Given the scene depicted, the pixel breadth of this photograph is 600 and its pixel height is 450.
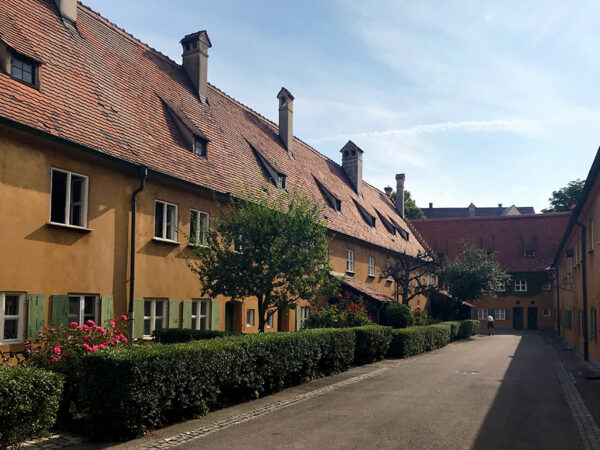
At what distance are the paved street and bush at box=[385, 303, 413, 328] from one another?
1077 cm

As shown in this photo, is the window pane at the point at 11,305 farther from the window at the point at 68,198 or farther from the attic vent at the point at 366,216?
the attic vent at the point at 366,216

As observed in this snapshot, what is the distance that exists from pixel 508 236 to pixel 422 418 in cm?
5245

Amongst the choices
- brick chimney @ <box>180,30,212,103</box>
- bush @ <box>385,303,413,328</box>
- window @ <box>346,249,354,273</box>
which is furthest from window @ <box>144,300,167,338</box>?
window @ <box>346,249,354,273</box>

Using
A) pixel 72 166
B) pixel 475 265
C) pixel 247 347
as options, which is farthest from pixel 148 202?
pixel 475 265

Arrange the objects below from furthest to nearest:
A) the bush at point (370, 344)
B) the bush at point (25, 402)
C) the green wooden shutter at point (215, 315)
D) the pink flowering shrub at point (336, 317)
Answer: the pink flowering shrub at point (336, 317) < the bush at point (370, 344) < the green wooden shutter at point (215, 315) < the bush at point (25, 402)

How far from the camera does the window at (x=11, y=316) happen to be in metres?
12.6

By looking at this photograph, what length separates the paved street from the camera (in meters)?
9.22

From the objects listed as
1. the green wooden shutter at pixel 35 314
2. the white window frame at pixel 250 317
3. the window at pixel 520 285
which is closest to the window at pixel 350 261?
the white window frame at pixel 250 317

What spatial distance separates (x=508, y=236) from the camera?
196 ft

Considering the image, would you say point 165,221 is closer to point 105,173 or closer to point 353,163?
point 105,173

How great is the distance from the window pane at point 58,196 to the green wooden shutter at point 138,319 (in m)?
3.16

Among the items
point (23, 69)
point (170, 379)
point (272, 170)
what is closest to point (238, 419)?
point (170, 379)

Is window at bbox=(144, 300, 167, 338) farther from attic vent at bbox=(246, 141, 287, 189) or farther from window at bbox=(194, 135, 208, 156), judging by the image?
attic vent at bbox=(246, 141, 287, 189)

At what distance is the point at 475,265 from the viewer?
42344mm
